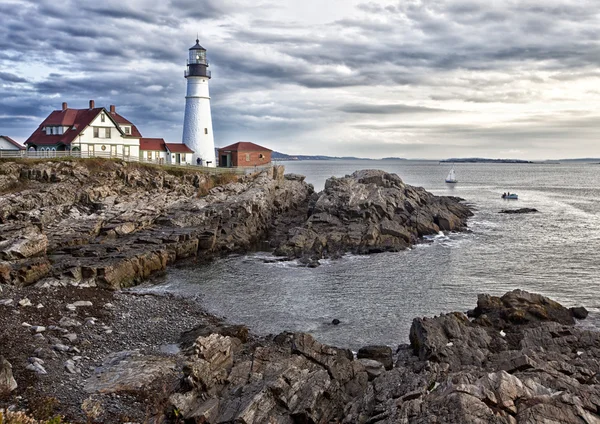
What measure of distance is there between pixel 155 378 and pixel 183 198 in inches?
1334

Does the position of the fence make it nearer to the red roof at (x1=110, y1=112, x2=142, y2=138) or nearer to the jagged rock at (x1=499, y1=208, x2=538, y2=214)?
the red roof at (x1=110, y1=112, x2=142, y2=138)

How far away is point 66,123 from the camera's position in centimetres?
5875

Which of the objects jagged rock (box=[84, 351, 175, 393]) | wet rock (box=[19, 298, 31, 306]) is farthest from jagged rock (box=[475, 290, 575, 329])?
wet rock (box=[19, 298, 31, 306])

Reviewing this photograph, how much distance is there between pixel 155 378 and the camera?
1825cm

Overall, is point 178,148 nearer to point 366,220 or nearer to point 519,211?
point 366,220

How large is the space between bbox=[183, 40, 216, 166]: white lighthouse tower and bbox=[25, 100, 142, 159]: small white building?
28.1 ft

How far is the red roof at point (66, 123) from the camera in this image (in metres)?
57.6

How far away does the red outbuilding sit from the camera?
70.0 meters

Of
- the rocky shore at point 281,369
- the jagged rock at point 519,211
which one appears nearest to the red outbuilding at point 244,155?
the jagged rock at point 519,211

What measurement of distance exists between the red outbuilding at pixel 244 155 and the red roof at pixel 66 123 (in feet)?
51.0

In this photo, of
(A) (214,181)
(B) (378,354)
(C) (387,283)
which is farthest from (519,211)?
(B) (378,354)

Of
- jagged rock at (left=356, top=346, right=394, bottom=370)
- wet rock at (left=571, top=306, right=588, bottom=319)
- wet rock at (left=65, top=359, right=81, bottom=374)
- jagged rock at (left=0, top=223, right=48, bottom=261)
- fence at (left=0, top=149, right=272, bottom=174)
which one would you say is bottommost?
jagged rock at (left=356, top=346, right=394, bottom=370)

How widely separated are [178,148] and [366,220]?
29.2 metres

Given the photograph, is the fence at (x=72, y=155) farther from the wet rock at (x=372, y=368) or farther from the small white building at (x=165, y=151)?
the wet rock at (x=372, y=368)
